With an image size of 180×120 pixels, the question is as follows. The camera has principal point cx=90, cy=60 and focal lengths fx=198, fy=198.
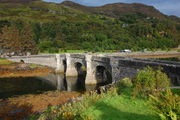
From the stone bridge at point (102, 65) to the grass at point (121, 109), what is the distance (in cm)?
884

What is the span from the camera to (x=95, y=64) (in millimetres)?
49188

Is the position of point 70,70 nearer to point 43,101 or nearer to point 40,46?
point 43,101

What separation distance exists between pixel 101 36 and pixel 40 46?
1549 inches

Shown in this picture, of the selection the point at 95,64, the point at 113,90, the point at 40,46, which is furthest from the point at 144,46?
the point at 113,90

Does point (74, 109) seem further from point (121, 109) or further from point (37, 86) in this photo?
point (37, 86)

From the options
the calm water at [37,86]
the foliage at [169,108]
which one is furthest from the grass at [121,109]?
the calm water at [37,86]

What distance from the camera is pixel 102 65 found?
4566 cm

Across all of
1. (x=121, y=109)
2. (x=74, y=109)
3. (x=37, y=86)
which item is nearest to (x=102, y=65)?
(x=37, y=86)

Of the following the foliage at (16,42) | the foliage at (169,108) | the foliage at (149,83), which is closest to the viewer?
the foliage at (169,108)

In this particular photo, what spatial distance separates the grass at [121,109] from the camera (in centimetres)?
1362

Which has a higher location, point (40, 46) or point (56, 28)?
point (56, 28)

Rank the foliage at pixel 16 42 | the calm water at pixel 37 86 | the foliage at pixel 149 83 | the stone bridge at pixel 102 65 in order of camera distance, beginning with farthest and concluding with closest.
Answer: the foliage at pixel 16 42
the calm water at pixel 37 86
the stone bridge at pixel 102 65
the foliage at pixel 149 83

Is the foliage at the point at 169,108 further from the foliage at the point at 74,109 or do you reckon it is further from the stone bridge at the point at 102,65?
the stone bridge at the point at 102,65

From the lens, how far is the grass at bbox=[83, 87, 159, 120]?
13.6m
